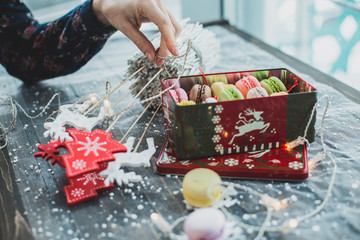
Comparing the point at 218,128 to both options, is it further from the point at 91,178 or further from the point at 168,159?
the point at 91,178

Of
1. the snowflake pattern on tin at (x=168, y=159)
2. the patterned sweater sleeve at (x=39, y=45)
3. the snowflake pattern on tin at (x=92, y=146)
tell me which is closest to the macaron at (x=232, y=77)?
the snowflake pattern on tin at (x=168, y=159)

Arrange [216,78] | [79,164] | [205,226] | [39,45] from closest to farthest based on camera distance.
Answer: [205,226]
[79,164]
[216,78]
[39,45]

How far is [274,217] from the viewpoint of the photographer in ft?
2.25

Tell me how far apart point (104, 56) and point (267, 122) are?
0.96 metres

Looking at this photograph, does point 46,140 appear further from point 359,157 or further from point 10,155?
point 359,157

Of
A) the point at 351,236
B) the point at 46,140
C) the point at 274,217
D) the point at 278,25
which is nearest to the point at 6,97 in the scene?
the point at 46,140

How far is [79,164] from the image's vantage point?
724mm

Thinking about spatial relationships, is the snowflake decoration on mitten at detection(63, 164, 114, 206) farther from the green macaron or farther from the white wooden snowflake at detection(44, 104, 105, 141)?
the green macaron

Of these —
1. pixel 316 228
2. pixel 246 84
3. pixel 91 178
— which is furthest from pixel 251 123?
pixel 91 178

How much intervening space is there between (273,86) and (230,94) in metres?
0.12

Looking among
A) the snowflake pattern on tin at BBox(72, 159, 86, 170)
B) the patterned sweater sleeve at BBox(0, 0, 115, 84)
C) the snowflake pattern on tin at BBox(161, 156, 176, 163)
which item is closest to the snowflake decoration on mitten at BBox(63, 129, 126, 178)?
the snowflake pattern on tin at BBox(72, 159, 86, 170)

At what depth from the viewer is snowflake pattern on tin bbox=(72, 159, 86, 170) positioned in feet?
2.35

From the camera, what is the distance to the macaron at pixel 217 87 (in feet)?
2.94

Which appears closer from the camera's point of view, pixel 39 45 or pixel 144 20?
pixel 144 20
